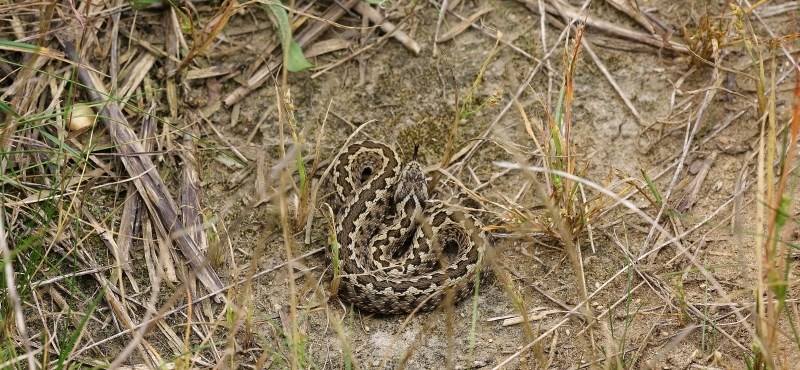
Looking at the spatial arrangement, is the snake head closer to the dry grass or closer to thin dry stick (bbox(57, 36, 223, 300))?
the dry grass

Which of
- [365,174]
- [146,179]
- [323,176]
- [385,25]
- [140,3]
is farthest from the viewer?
[385,25]

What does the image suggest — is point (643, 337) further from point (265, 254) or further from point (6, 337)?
point (6, 337)

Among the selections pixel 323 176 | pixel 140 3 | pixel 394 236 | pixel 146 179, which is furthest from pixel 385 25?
pixel 146 179

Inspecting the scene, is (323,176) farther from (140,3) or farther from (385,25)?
(140,3)

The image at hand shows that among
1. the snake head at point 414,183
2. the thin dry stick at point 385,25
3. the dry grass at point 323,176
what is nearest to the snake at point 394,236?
the snake head at point 414,183

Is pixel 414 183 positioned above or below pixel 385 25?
below

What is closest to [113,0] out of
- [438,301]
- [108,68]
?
[108,68]

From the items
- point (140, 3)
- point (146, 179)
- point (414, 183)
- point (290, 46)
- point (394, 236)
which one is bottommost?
point (394, 236)
